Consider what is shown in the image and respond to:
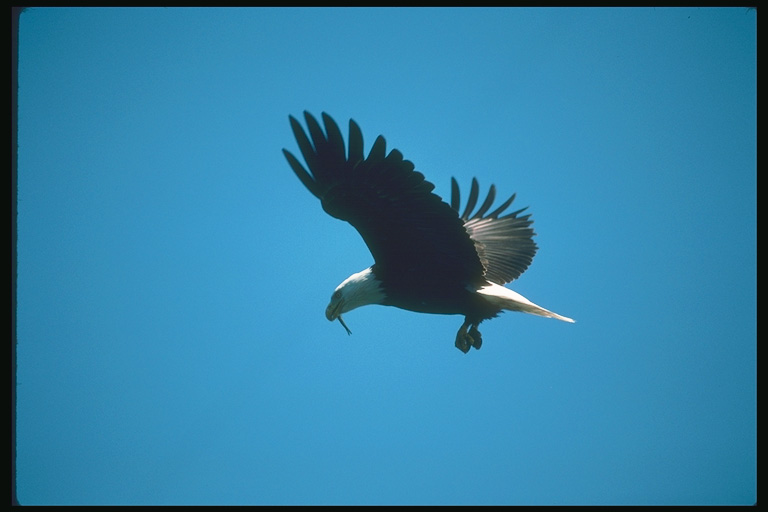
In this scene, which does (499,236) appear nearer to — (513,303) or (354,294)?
(513,303)

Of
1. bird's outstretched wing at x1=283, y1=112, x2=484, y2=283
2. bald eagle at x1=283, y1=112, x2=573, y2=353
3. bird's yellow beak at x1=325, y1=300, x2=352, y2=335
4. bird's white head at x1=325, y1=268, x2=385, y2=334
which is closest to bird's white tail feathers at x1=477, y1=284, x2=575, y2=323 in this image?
bald eagle at x1=283, y1=112, x2=573, y2=353

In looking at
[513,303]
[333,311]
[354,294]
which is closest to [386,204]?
[354,294]

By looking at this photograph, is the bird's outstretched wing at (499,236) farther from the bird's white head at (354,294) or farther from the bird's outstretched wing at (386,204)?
the bird's white head at (354,294)

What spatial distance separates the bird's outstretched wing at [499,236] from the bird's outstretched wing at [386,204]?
1111 mm

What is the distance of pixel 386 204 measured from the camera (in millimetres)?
4469

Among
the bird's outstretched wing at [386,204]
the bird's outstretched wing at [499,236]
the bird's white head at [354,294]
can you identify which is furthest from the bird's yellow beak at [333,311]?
the bird's outstretched wing at [499,236]

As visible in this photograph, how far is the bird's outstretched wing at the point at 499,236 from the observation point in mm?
6168

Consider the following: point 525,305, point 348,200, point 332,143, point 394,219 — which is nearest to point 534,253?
point 525,305

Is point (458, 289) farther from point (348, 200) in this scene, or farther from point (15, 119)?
point (15, 119)

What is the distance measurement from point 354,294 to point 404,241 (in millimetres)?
870

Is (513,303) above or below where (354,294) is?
below

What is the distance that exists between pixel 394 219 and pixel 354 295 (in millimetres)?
1082

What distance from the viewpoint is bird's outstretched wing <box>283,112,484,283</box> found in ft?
13.5

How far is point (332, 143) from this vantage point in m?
4.09
